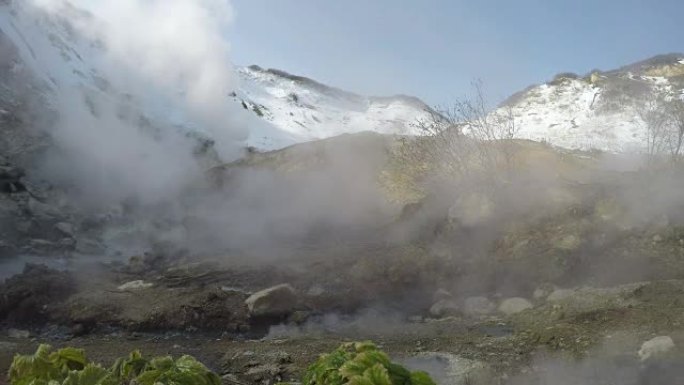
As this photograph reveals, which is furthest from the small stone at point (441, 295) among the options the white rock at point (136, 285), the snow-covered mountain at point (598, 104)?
the snow-covered mountain at point (598, 104)

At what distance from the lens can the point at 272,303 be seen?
968 centimetres

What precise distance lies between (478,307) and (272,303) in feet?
11.7

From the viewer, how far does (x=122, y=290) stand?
35.2 feet

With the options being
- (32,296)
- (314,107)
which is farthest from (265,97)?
(32,296)

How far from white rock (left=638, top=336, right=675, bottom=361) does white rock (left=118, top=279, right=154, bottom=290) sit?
8755 mm

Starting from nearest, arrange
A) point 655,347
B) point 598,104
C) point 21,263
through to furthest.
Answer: point 655,347
point 21,263
point 598,104

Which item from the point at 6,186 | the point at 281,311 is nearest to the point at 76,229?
the point at 6,186

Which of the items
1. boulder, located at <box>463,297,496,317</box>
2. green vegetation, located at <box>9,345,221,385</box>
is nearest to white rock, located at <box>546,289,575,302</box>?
boulder, located at <box>463,297,496,317</box>

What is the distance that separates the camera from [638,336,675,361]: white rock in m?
6.25

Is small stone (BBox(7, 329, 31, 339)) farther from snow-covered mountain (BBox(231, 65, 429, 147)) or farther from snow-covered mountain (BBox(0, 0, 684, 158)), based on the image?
snow-covered mountain (BBox(231, 65, 429, 147))

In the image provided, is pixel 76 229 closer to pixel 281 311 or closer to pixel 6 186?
pixel 6 186

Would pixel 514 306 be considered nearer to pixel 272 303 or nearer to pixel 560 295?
pixel 560 295

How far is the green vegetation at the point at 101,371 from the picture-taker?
220 cm

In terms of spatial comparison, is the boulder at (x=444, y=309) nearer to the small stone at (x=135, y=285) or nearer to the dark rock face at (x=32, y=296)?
the small stone at (x=135, y=285)
